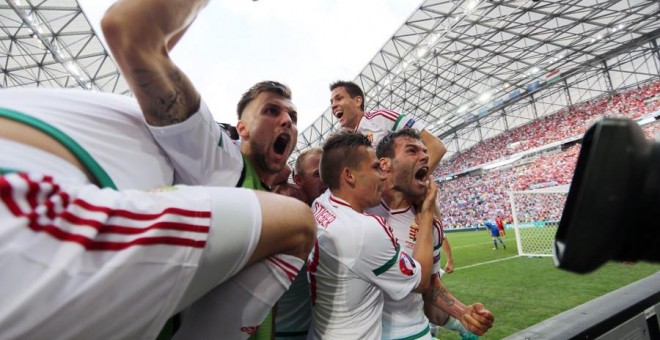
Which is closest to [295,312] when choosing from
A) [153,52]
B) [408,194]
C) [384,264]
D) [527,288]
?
[384,264]

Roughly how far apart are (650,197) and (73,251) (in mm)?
1005

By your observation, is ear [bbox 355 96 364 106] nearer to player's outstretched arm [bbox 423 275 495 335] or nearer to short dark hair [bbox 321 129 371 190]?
short dark hair [bbox 321 129 371 190]

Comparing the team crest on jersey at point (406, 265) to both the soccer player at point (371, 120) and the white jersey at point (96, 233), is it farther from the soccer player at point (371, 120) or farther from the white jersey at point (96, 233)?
the soccer player at point (371, 120)

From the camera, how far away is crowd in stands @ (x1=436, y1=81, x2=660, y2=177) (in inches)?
944

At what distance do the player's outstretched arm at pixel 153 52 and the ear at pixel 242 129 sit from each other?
86cm

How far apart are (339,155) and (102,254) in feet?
4.98

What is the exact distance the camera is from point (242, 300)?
1.02m

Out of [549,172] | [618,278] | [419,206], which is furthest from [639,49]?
[419,206]

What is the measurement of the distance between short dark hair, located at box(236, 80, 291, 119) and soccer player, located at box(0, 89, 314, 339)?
101 cm

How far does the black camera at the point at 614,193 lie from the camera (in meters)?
0.59

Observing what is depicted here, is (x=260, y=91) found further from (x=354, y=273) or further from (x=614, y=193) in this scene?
(x=614, y=193)

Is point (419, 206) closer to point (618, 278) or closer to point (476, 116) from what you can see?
point (618, 278)

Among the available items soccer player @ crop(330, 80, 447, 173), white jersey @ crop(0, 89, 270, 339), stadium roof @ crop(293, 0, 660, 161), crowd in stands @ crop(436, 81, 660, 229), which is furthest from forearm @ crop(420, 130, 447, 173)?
crowd in stands @ crop(436, 81, 660, 229)

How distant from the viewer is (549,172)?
26.2 meters
